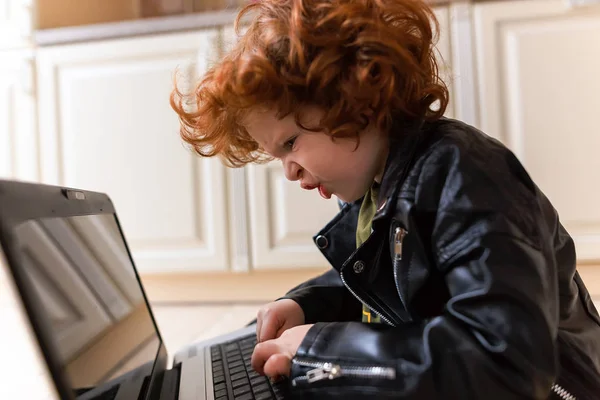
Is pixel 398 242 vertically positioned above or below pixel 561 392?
above

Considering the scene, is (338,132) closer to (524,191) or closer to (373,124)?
(373,124)

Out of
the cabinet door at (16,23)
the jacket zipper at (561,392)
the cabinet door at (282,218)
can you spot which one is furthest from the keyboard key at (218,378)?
the cabinet door at (16,23)

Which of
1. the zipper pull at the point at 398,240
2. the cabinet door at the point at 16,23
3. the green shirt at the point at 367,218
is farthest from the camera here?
the cabinet door at the point at 16,23

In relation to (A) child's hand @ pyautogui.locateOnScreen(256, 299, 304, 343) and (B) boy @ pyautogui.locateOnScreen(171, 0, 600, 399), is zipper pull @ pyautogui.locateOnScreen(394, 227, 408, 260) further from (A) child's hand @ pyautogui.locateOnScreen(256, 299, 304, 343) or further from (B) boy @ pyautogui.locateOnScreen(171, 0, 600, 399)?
(A) child's hand @ pyautogui.locateOnScreen(256, 299, 304, 343)

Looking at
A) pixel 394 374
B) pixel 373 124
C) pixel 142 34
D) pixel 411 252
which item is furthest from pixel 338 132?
pixel 142 34

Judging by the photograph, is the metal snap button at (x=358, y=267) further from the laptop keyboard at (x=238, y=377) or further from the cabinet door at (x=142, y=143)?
the cabinet door at (x=142, y=143)

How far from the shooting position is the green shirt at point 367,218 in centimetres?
76

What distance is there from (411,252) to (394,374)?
0.39ft

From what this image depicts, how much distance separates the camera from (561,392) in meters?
0.52

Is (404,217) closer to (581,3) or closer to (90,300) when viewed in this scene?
(90,300)

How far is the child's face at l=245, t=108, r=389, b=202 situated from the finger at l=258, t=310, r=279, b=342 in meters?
0.19

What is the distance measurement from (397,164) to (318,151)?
0.31 ft

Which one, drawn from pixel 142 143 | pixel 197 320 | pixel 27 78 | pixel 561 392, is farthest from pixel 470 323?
pixel 27 78

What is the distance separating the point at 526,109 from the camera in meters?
1.34
